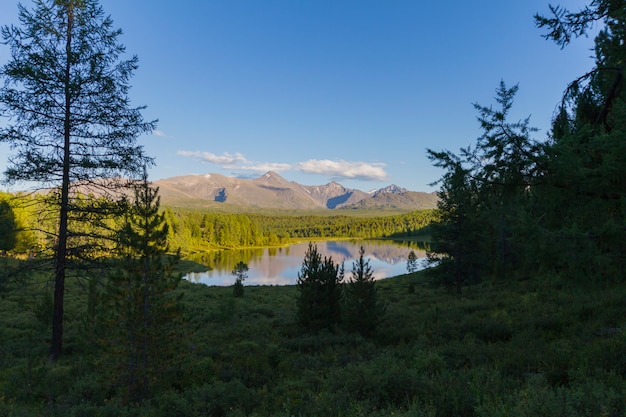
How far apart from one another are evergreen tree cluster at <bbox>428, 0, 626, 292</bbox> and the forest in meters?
0.03

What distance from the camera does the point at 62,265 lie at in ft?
36.9

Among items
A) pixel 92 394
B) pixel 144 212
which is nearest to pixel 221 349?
pixel 92 394

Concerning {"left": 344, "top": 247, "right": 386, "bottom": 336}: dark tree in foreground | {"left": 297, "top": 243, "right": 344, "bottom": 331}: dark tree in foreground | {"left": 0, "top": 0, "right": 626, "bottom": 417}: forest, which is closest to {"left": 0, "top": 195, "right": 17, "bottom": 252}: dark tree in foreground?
{"left": 0, "top": 0, "right": 626, "bottom": 417}: forest

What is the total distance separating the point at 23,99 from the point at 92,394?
9335 mm

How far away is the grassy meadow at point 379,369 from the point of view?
17.3 feet

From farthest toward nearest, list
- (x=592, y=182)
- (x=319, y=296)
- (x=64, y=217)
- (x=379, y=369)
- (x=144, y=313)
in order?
(x=319, y=296), (x=64, y=217), (x=144, y=313), (x=379, y=369), (x=592, y=182)

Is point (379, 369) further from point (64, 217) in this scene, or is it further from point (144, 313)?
point (64, 217)

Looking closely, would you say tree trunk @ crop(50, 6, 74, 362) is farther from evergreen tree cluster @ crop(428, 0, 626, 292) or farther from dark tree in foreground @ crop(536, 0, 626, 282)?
dark tree in foreground @ crop(536, 0, 626, 282)

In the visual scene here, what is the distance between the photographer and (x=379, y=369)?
682 centimetres

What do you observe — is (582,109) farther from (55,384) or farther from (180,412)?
(55,384)

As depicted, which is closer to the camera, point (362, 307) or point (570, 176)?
point (570, 176)

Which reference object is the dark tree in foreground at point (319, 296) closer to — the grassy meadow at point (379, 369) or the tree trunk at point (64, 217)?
the grassy meadow at point (379, 369)

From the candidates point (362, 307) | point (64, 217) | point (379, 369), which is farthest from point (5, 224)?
point (379, 369)

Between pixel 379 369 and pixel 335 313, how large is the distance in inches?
315
